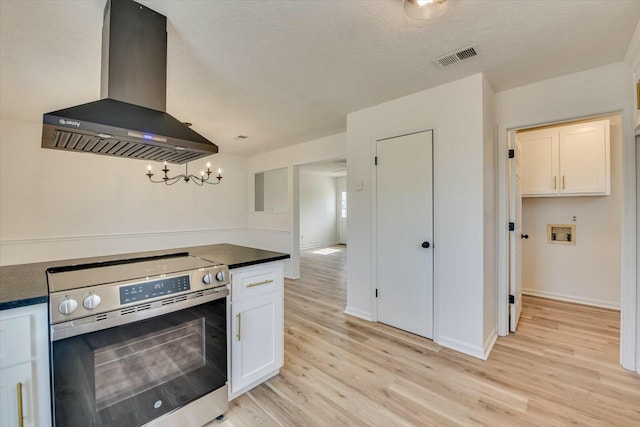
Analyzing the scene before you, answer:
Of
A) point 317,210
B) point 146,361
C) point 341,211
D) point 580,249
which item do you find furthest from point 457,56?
point 341,211

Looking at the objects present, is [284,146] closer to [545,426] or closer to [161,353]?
[161,353]

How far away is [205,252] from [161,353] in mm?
860

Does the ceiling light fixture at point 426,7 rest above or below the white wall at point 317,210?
above

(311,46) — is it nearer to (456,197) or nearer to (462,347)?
(456,197)

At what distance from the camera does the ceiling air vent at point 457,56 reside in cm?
200

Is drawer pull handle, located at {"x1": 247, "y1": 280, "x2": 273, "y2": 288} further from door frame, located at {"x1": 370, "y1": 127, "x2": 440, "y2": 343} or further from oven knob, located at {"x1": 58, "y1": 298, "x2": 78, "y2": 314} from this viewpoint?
door frame, located at {"x1": 370, "y1": 127, "x2": 440, "y2": 343}

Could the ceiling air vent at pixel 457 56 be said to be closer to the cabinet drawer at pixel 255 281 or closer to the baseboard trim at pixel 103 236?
the cabinet drawer at pixel 255 281

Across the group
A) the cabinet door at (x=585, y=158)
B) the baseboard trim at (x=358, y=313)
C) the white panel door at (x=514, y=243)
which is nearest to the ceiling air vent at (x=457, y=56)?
the white panel door at (x=514, y=243)

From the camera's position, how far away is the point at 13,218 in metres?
3.45

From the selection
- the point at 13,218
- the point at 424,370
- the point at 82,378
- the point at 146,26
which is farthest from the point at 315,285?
the point at 13,218

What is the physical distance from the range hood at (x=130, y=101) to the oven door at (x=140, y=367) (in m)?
0.93

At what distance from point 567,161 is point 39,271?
209 inches

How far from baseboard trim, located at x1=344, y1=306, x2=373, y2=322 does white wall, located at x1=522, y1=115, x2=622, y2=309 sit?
8.54 feet

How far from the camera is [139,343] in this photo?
1368 mm
